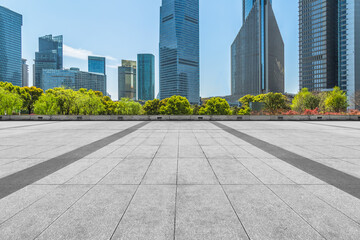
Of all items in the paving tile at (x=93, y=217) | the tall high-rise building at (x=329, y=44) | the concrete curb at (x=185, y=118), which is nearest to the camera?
the paving tile at (x=93, y=217)

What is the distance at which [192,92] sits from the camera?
617 feet

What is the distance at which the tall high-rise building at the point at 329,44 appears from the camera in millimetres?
100812

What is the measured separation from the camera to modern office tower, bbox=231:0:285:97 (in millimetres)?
151250

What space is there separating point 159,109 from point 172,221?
59829 mm

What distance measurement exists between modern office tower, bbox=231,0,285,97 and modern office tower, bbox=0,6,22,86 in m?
204

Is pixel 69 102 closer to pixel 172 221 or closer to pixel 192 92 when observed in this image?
pixel 172 221

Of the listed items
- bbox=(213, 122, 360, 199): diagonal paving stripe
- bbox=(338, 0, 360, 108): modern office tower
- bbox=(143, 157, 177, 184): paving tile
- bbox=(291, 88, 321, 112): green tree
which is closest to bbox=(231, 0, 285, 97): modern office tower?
bbox=(338, 0, 360, 108): modern office tower

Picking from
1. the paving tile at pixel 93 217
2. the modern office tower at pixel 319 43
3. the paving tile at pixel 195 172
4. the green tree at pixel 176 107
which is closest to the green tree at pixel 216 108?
the green tree at pixel 176 107

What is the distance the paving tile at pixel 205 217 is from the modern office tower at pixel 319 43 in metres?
147

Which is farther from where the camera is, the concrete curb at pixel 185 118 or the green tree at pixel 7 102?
the green tree at pixel 7 102

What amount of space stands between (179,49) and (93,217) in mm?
189833

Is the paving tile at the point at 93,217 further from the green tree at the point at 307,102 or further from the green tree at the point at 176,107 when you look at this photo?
the green tree at the point at 307,102

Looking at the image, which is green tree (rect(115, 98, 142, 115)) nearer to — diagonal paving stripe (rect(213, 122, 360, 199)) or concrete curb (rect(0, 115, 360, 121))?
concrete curb (rect(0, 115, 360, 121))

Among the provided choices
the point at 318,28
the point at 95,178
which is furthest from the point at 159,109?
the point at 318,28
